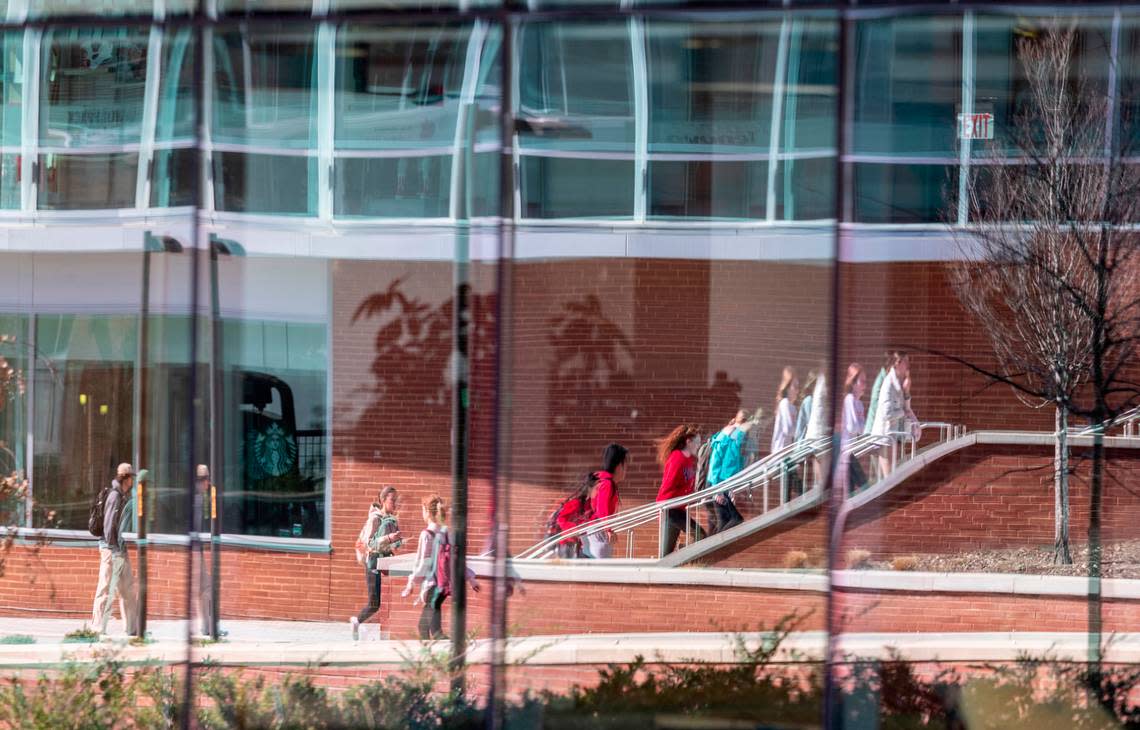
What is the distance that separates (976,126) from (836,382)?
1.35m

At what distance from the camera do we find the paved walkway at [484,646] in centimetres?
625

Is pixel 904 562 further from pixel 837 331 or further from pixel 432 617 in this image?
pixel 432 617

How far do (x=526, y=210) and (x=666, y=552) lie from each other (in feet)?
5.90

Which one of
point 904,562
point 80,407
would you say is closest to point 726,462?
point 904,562

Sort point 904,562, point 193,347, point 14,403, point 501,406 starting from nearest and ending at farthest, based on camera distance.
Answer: point 904,562 → point 501,406 → point 193,347 → point 14,403

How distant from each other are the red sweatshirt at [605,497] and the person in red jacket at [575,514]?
24 millimetres

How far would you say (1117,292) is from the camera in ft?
20.4

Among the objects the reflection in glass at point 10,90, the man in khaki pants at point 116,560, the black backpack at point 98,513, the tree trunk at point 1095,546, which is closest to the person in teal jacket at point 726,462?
the tree trunk at point 1095,546

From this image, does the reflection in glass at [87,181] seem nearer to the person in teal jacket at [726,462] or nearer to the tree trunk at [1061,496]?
the person in teal jacket at [726,462]

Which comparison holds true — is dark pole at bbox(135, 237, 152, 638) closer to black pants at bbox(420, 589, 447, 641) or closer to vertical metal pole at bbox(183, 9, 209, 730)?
vertical metal pole at bbox(183, 9, 209, 730)

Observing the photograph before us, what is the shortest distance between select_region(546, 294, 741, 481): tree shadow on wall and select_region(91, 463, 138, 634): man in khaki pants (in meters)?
2.27

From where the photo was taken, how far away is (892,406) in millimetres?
6316

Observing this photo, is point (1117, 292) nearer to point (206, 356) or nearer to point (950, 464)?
point (950, 464)

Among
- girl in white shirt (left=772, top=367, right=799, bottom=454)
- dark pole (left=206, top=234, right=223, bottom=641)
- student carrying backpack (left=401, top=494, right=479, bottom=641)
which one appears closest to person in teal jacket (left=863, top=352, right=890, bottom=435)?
girl in white shirt (left=772, top=367, right=799, bottom=454)
